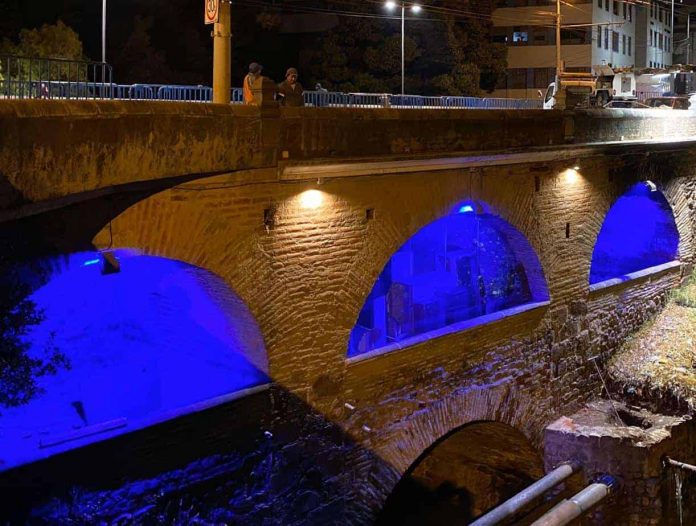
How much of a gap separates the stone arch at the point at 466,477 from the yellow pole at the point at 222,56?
7.23 m

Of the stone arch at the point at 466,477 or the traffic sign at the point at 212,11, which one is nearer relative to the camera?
the traffic sign at the point at 212,11

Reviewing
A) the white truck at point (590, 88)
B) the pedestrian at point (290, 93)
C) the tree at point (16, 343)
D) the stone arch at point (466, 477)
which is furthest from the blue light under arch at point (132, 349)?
the white truck at point (590, 88)

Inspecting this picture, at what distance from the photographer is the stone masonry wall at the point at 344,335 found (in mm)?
8352

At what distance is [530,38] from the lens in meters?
39.8

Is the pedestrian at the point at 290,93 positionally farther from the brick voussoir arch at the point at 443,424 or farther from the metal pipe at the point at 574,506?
the metal pipe at the point at 574,506

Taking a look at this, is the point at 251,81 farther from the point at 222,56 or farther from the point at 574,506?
the point at 574,506

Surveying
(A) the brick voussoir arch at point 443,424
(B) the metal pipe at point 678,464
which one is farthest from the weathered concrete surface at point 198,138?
(B) the metal pipe at point 678,464

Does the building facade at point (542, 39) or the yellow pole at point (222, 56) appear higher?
the building facade at point (542, 39)

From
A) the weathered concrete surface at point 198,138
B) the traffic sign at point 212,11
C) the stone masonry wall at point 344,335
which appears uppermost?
the traffic sign at point 212,11

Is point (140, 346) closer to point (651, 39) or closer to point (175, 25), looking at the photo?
point (175, 25)

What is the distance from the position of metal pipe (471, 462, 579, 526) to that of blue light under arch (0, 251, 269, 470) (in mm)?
3081

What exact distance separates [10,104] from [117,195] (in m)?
1.59

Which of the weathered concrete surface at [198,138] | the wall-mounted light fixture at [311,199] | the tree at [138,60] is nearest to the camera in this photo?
the weathered concrete surface at [198,138]

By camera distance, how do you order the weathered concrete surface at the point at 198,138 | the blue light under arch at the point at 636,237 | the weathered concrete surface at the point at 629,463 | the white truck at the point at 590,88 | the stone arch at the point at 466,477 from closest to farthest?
the weathered concrete surface at the point at 198,138 → the weathered concrete surface at the point at 629,463 → the white truck at the point at 590,88 → the stone arch at the point at 466,477 → the blue light under arch at the point at 636,237
